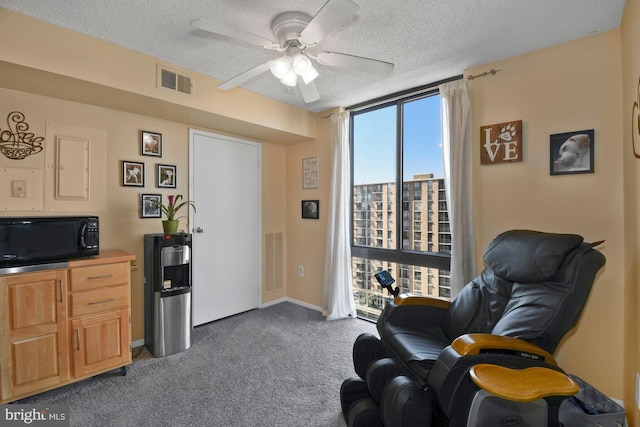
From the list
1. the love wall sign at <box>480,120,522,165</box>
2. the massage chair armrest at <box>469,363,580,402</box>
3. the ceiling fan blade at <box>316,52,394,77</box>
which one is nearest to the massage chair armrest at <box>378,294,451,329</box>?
the massage chair armrest at <box>469,363,580,402</box>

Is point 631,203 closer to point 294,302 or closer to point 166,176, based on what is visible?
point 294,302

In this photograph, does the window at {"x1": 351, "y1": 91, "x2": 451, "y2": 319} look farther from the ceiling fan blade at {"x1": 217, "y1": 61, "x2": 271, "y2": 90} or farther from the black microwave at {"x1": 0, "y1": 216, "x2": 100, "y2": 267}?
the black microwave at {"x1": 0, "y1": 216, "x2": 100, "y2": 267}

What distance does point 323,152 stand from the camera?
3680mm

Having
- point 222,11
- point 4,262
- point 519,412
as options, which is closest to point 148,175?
point 4,262

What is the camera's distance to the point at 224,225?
344 centimetres

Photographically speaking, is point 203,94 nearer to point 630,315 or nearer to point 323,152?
point 323,152

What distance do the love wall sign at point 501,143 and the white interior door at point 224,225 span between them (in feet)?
8.31

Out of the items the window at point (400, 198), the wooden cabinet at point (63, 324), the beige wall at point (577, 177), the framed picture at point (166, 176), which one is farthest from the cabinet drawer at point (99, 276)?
the beige wall at point (577, 177)

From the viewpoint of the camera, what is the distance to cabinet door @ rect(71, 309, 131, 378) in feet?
6.77

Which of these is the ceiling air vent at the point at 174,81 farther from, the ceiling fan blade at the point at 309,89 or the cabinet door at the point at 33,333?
the cabinet door at the point at 33,333

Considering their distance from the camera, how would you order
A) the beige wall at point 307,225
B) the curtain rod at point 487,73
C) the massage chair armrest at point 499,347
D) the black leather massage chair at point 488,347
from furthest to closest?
the beige wall at point 307,225 < the curtain rod at point 487,73 < the massage chair armrest at point 499,347 < the black leather massage chair at point 488,347

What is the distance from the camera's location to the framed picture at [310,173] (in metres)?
3.76

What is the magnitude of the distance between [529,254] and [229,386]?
2159 mm

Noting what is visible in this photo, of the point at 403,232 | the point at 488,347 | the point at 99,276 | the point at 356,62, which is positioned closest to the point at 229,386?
the point at 99,276
